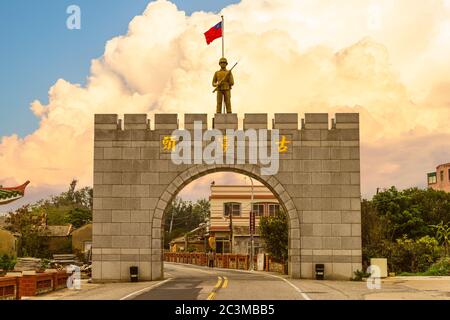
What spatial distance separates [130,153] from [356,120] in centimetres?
1069

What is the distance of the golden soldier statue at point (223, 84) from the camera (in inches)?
1270

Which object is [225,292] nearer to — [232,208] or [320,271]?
[320,271]

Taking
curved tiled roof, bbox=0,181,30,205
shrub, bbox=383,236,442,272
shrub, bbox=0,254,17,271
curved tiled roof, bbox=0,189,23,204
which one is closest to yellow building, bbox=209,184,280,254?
curved tiled roof, bbox=0,181,30,205

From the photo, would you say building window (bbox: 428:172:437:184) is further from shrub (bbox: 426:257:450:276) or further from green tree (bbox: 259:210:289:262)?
shrub (bbox: 426:257:450:276)

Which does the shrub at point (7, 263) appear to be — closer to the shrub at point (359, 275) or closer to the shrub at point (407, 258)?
the shrub at point (359, 275)

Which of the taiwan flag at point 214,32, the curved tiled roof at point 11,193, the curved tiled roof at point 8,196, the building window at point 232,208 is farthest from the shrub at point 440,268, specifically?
the building window at point 232,208

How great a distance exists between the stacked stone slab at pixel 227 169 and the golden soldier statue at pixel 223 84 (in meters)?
1.39

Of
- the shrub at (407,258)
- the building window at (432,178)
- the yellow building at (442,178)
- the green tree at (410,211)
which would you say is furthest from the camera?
the building window at (432,178)

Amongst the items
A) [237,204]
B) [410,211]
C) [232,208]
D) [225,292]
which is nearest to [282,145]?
[225,292]

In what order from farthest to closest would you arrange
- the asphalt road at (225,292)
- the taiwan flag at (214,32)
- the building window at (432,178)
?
the building window at (432,178), the taiwan flag at (214,32), the asphalt road at (225,292)
